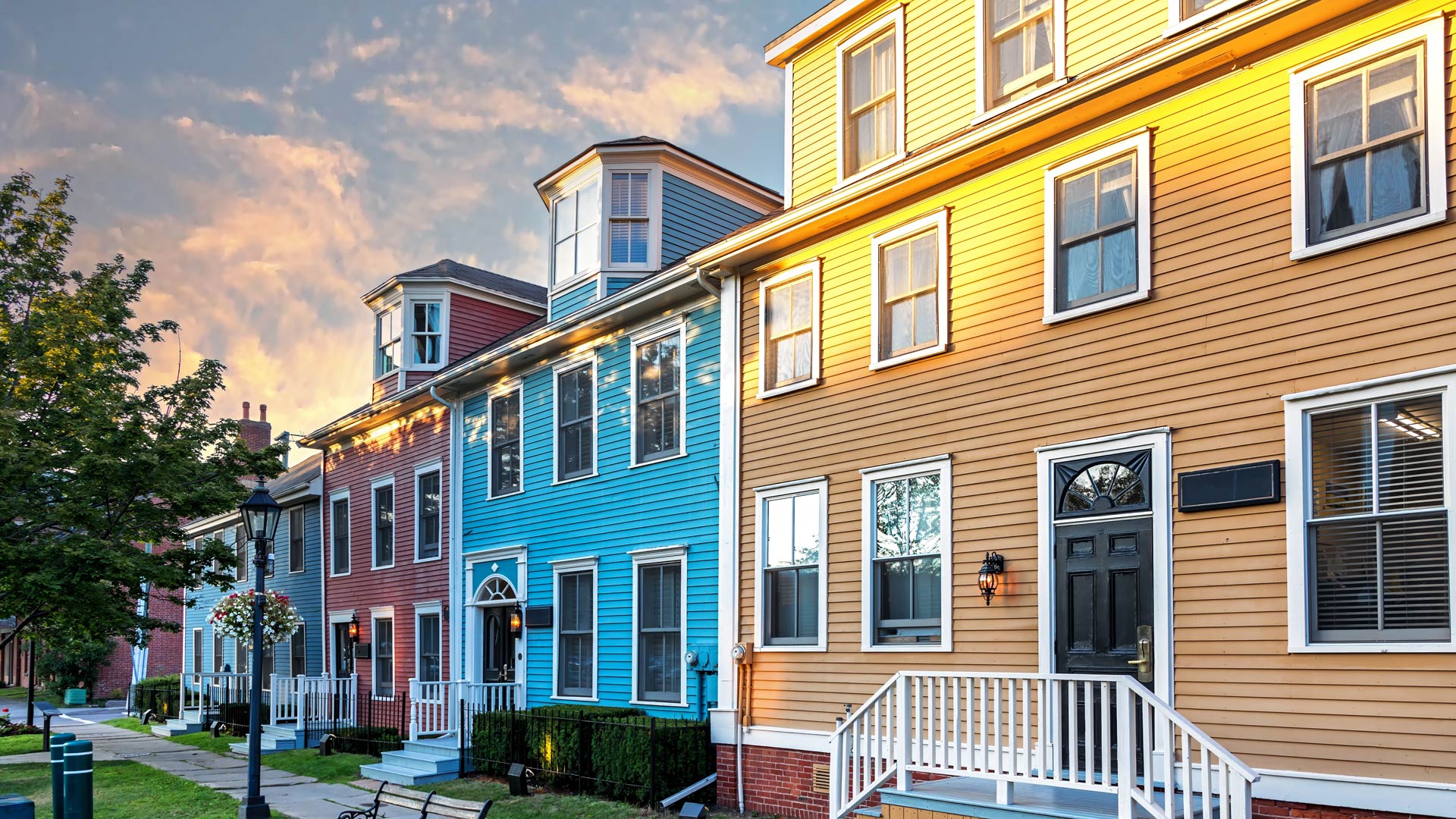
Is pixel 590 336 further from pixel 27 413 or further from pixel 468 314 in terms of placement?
pixel 27 413

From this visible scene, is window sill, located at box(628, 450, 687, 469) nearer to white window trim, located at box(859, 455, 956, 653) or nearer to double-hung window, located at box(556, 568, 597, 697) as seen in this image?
double-hung window, located at box(556, 568, 597, 697)

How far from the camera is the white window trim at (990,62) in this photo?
11.1 m

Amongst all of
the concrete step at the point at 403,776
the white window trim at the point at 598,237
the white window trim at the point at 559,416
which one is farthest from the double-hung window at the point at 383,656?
the white window trim at the point at 598,237

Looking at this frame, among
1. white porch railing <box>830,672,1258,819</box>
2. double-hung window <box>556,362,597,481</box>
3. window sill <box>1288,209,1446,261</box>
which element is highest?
window sill <box>1288,209,1446,261</box>

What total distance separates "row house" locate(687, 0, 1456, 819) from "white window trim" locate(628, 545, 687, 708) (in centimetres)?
104

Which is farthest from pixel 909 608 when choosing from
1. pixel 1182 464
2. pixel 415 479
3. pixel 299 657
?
pixel 299 657

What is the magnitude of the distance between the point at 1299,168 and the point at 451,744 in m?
15.0

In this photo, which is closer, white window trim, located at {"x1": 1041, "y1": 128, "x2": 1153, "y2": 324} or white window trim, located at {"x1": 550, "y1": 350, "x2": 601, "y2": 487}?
white window trim, located at {"x1": 1041, "y1": 128, "x2": 1153, "y2": 324}

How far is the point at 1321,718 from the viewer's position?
27.1 feet

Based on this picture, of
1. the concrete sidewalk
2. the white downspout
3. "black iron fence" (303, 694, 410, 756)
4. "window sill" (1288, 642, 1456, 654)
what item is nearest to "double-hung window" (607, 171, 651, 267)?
the white downspout

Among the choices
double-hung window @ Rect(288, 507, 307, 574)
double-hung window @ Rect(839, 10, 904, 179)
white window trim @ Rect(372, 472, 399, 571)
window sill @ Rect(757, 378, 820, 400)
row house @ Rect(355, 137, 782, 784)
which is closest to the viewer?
double-hung window @ Rect(839, 10, 904, 179)

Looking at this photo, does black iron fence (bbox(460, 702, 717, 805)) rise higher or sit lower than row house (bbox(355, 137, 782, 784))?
lower

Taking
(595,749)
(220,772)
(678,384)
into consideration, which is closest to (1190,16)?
(678,384)

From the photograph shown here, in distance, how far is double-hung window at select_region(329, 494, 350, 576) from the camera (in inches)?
→ 1039
